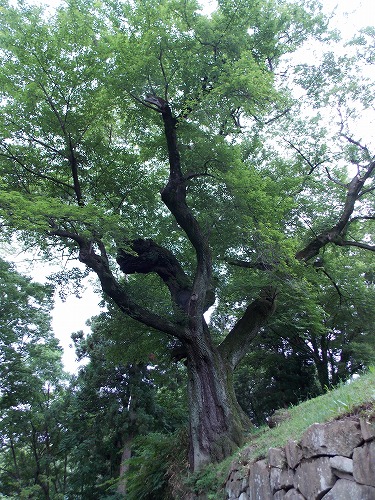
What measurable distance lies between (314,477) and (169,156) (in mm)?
6934

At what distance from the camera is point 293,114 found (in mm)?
11320

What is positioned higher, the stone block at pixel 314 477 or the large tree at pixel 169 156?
the large tree at pixel 169 156

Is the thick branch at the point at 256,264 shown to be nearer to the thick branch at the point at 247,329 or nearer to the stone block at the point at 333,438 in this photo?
the thick branch at the point at 247,329

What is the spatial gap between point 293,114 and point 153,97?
480cm

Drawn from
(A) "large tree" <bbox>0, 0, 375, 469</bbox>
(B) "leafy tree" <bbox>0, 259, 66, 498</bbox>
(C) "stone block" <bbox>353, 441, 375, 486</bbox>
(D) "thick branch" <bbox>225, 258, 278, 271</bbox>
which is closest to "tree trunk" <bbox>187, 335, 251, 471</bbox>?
(A) "large tree" <bbox>0, 0, 375, 469</bbox>

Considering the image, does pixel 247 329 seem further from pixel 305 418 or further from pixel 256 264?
pixel 305 418

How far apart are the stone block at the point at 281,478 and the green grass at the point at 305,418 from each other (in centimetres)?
26

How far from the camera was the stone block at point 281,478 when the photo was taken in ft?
12.3

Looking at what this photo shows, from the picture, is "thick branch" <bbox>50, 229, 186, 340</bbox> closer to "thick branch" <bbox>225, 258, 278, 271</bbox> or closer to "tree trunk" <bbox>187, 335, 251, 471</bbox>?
"tree trunk" <bbox>187, 335, 251, 471</bbox>

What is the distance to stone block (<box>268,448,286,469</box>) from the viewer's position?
157 inches

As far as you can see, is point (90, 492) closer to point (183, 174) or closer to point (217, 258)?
point (217, 258)

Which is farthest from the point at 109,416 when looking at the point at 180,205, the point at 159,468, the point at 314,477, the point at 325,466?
the point at 325,466

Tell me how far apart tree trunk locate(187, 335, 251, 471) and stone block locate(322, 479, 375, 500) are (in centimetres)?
388

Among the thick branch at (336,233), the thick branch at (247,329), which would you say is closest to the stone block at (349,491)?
the thick branch at (247,329)
